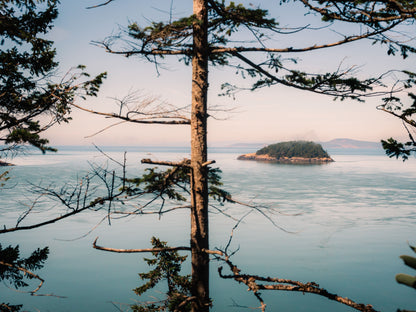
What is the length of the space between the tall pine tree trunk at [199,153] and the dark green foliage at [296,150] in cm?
8840

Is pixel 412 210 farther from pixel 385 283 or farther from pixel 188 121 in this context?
pixel 188 121

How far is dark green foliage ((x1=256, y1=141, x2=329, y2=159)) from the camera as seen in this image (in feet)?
294

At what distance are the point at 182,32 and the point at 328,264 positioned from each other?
26.2 meters

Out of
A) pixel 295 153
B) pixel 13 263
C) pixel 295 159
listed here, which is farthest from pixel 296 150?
pixel 13 263

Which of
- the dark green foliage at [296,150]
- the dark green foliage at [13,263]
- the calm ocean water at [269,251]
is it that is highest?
the dark green foliage at [296,150]

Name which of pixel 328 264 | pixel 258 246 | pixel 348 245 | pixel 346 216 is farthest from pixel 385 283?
pixel 346 216

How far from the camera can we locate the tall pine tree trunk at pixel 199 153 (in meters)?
Answer: 5.16

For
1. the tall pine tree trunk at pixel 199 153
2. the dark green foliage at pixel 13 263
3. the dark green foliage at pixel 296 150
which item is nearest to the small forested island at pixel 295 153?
the dark green foliage at pixel 296 150

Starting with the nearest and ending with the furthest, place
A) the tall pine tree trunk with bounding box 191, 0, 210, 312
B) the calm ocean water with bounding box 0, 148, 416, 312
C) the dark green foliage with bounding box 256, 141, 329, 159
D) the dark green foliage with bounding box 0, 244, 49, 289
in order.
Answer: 1. the tall pine tree trunk with bounding box 191, 0, 210, 312
2. the dark green foliage with bounding box 0, 244, 49, 289
3. the calm ocean water with bounding box 0, 148, 416, 312
4. the dark green foliage with bounding box 256, 141, 329, 159

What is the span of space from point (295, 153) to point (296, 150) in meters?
0.99

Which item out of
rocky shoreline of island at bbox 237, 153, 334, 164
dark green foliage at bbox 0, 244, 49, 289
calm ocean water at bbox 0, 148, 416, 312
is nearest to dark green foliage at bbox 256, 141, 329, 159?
rocky shoreline of island at bbox 237, 153, 334, 164

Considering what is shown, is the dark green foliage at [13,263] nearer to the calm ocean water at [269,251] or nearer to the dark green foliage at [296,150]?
the calm ocean water at [269,251]

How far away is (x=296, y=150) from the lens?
90.7 m

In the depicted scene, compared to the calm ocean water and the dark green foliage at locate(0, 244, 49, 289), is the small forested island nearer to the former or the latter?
the calm ocean water
